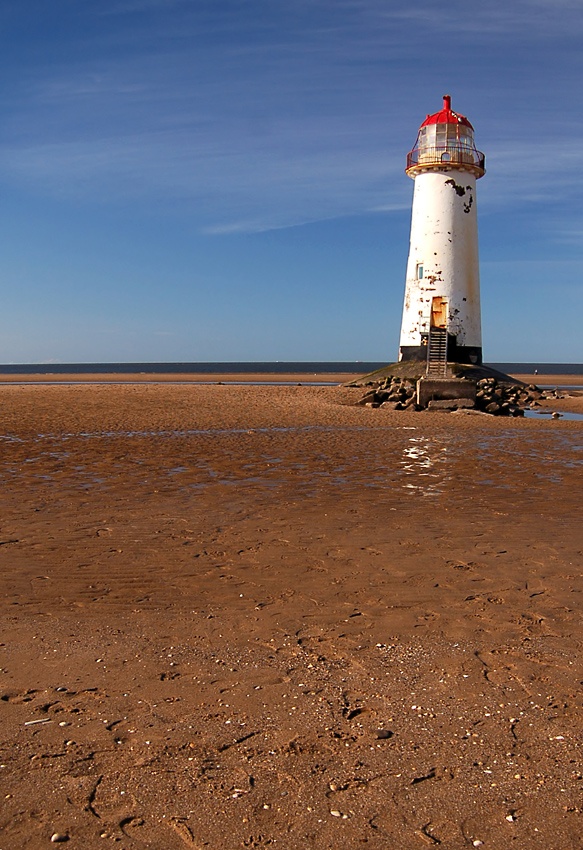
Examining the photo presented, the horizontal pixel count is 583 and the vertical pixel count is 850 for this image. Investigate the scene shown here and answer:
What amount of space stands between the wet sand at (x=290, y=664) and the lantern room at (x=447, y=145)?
23255mm

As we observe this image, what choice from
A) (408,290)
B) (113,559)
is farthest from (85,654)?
(408,290)

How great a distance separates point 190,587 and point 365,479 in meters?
5.73

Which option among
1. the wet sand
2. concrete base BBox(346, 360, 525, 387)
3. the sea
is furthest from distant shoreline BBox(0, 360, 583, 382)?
the wet sand

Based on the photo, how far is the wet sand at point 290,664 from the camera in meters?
3.18

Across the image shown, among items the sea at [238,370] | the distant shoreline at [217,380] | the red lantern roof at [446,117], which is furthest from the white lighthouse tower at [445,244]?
the sea at [238,370]

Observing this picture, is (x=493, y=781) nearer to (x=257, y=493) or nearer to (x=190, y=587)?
(x=190, y=587)

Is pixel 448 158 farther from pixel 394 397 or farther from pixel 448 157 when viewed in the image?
pixel 394 397

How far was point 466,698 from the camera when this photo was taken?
420cm

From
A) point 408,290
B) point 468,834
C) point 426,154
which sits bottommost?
point 468,834

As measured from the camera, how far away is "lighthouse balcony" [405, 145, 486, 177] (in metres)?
31.2

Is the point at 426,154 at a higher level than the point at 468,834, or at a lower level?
higher

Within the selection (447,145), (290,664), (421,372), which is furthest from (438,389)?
(290,664)

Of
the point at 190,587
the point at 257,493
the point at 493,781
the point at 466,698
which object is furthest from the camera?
the point at 257,493

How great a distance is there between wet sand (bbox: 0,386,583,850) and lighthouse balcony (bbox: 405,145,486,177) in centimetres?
2314
